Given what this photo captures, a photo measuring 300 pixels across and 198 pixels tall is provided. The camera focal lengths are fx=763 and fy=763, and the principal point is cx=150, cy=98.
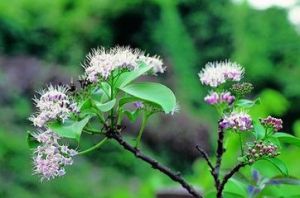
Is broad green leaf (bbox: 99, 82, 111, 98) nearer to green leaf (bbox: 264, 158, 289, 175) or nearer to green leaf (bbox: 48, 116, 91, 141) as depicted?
green leaf (bbox: 48, 116, 91, 141)

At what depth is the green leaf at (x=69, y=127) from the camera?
0.58m

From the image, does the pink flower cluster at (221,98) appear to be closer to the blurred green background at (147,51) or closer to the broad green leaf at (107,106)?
the broad green leaf at (107,106)

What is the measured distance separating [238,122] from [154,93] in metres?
0.07

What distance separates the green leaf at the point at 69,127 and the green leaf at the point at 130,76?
0.13 feet

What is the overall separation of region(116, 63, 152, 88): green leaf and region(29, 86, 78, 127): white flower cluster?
1.6 inches

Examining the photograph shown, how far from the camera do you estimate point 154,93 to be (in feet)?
1.98

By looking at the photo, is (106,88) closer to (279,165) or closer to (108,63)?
(108,63)

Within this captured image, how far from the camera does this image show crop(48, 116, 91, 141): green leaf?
584 millimetres

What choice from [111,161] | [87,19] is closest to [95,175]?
[111,161]

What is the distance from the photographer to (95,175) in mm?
4418

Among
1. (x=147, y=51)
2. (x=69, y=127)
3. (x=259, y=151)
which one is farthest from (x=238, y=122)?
(x=147, y=51)

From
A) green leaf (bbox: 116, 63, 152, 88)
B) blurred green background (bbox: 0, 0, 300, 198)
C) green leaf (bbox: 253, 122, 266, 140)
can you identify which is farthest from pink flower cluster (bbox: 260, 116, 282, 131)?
blurred green background (bbox: 0, 0, 300, 198)

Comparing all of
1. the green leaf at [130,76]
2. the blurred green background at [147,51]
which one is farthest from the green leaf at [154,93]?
the blurred green background at [147,51]

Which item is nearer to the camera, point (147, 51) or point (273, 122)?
point (273, 122)
